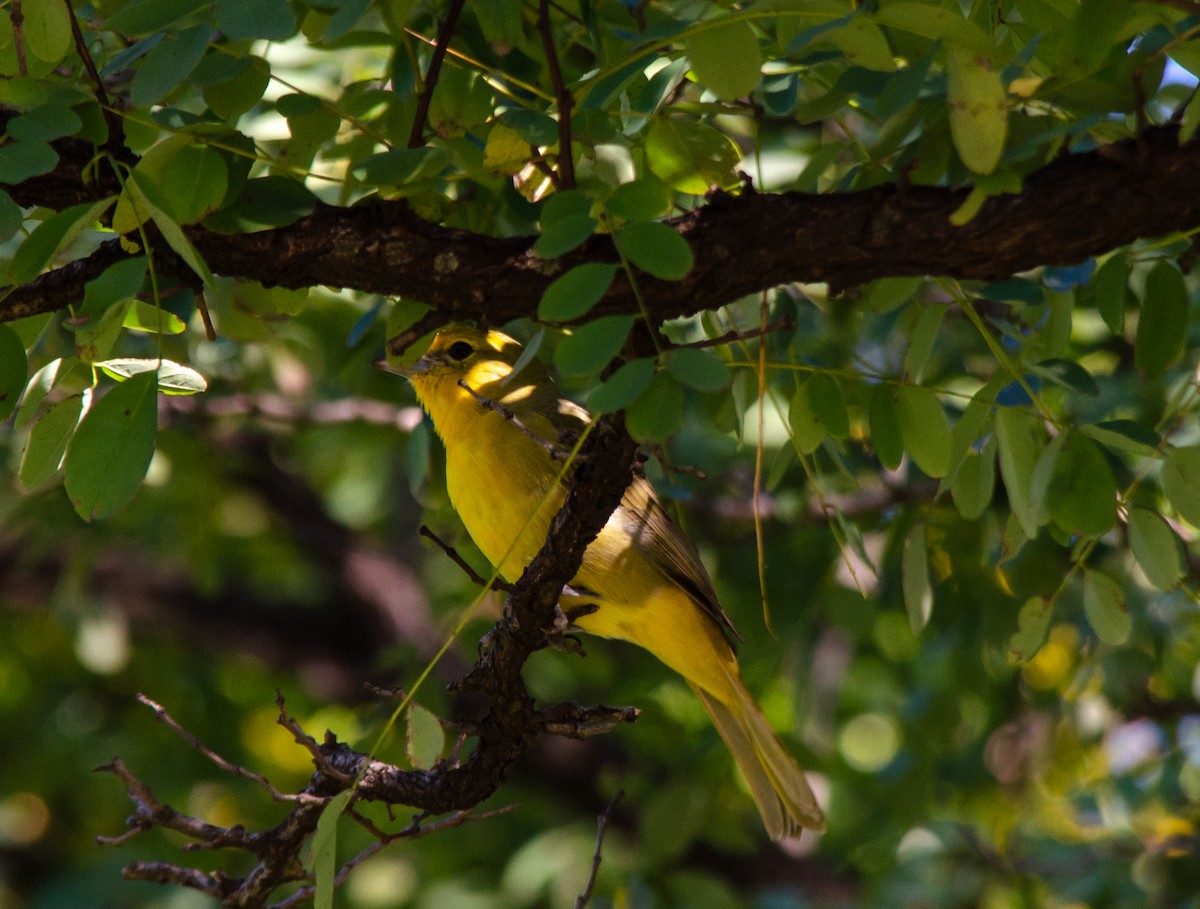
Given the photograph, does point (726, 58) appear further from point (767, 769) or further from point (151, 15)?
point (767, 769)

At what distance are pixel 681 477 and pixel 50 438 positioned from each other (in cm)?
193

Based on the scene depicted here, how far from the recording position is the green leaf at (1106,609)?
2.48 meters

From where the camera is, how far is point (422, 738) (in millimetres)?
2404

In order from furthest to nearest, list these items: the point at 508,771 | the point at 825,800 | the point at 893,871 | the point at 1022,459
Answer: the point at 825,800 → the point at 893,871 → the point at 508,771 → the point at 1022,459

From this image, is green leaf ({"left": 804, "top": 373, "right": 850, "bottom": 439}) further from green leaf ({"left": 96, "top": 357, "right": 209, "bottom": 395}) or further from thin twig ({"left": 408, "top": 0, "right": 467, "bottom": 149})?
green leaf ({"left": 96, "top": 357, "right": 209, "bottom": 395})

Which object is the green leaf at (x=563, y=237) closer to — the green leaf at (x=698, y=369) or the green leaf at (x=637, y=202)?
the green leaf at (x=637, y=202)

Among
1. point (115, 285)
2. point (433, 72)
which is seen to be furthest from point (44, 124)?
point (433, 72)

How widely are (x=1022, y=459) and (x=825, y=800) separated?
4.23 metres

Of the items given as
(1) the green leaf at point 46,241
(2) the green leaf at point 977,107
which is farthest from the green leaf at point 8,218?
(2) the green leaf at point 977,107

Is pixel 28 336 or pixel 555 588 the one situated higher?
pixel 28 336

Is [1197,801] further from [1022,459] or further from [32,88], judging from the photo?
[32,88]

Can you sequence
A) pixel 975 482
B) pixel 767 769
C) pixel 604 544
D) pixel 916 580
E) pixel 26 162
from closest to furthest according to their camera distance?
1. pixel 26 162
2. pixel 975 482
3. pixel 916 580
4. pixel 604 544
5. pixel 767 769

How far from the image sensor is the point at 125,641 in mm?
6883

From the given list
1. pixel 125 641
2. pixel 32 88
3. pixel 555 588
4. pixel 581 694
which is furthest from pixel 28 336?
pixel 125 641
